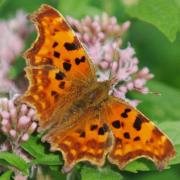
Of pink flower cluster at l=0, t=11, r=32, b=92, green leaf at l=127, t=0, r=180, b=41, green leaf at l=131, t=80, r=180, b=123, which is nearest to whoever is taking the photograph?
green leaf at l=127, t=0, r=180, b=41

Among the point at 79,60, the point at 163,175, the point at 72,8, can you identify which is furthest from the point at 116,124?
the point at 163,175

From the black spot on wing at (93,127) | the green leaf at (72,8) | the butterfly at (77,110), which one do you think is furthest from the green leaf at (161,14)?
the black spot on wing at (93,127)

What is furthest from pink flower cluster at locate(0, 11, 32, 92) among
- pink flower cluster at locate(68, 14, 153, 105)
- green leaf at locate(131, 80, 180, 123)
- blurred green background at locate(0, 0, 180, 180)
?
green leaf at locate(131, 80, 180, 123)

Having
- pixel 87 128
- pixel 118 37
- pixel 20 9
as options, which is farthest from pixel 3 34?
pixel 87 128

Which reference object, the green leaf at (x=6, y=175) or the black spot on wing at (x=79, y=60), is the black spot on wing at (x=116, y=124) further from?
the green leaf at (x=6, y=175)

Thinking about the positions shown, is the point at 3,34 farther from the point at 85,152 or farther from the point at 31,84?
the point at 85,152

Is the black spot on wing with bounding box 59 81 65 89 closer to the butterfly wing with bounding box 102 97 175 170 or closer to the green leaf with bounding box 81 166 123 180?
the butterfly wing with bounding box 102 97 175 170
